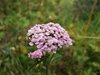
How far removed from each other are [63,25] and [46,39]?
6.34 feet

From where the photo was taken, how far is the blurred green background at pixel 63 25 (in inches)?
105

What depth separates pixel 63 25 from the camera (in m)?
3.56

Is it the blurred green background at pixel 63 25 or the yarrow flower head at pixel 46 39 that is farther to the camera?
the blurred green background at pixel 63 25

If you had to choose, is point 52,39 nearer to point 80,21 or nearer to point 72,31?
point 72,31

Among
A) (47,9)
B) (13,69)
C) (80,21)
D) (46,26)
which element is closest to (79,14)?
(80,21)

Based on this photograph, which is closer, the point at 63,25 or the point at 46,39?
the point at 46,39

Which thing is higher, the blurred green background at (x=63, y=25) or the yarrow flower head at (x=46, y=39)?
the blurred green background at (x=63, y=25)

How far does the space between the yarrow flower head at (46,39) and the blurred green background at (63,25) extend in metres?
0.38

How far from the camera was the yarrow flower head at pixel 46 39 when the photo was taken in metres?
1.61

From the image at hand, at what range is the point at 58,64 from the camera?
303 cm

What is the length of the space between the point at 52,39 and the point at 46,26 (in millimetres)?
155

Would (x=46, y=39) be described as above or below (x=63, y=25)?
A: below

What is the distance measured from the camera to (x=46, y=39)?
1640 millimetres

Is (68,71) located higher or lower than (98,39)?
lower
